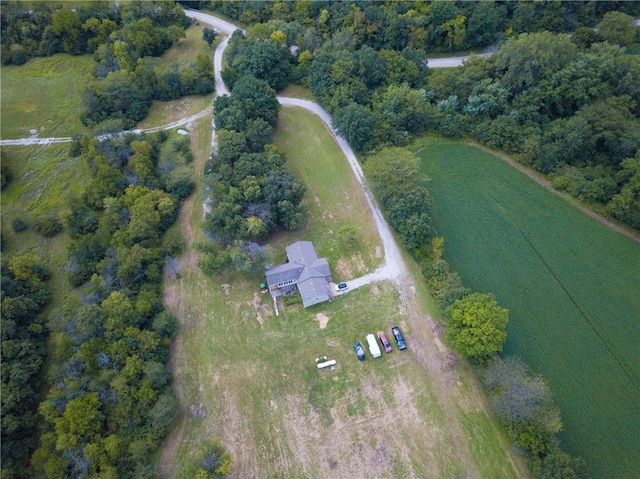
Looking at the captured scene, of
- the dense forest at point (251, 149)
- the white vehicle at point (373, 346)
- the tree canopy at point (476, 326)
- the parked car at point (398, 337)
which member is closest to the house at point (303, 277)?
the dense forest at point (251, 149)

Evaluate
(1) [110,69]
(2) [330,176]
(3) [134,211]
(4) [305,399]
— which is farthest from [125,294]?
(1) [110,69]

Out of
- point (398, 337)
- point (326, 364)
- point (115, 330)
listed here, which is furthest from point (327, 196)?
point (115, 330)

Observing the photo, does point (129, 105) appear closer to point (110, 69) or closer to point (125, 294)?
point (110, 69)

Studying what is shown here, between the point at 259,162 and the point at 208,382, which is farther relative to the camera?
the point at 259,162

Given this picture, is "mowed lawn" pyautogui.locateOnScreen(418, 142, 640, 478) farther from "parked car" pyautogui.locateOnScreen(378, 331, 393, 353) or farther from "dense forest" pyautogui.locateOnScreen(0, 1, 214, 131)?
"dense forest" pyautogui.locateOnScreen(0, 1, 214, 131)

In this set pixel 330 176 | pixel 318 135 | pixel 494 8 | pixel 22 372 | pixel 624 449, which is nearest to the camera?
pixel 624 449

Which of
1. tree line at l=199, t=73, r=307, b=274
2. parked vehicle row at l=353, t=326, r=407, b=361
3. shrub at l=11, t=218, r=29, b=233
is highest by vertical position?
tree line at l=199, t=73, r=307, b=274

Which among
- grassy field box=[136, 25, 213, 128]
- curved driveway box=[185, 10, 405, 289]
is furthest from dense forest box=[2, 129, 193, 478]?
curved driveway box=[185, 10, 405, 289]
